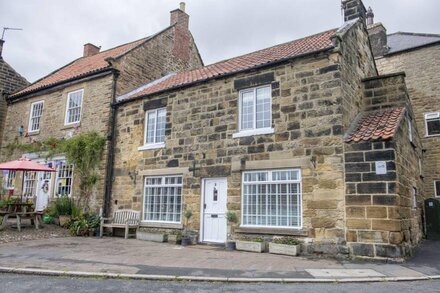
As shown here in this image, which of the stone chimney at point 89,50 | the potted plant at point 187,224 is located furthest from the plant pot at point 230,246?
the stone chimney at point 89,50

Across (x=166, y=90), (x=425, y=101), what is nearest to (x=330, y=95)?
(x=166, y=90)

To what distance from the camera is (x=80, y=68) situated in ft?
63.9

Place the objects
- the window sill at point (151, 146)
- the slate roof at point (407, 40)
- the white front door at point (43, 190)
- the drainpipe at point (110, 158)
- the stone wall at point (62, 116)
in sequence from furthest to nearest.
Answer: the slate roof at point (407, 40)
the white front door at point (43, 190)
the stone wall at point (62, 116)
the drainpipe at point (110, 158)
the window sill at point (151, 146)

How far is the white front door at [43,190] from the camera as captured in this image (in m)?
17.0

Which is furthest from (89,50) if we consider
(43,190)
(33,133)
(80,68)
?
(43,190)

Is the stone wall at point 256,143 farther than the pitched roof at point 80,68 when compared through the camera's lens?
No

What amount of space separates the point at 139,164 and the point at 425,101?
1558 centimetres

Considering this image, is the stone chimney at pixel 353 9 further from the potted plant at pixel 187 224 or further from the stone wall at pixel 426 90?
the potted plant at pixel 187 224

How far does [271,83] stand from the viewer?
1145 centimetres

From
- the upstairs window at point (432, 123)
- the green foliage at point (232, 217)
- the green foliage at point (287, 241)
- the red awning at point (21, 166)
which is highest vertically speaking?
the upstairs window at point (432, 123)

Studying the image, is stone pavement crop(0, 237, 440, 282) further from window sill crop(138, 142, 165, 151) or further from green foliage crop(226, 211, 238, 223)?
window sill crop(138, 142, 165, 151)

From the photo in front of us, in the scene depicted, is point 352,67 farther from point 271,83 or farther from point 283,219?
point 283,219

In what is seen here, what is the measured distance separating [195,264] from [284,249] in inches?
108

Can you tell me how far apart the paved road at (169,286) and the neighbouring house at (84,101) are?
27.4 ft
